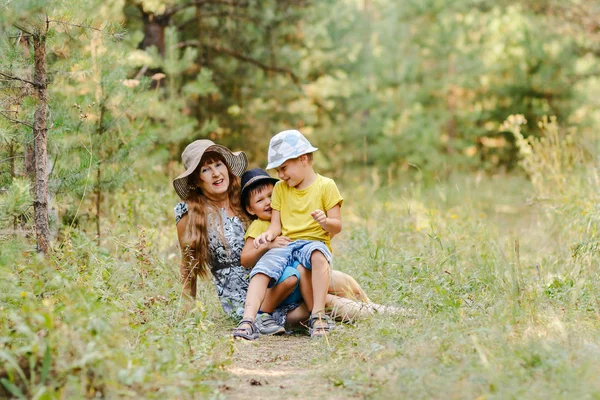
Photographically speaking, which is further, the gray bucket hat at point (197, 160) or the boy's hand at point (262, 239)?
the gray bucket hat at point (197, 160)

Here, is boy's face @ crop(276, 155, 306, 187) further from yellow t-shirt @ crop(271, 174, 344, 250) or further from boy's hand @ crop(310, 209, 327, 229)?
boy's hand @ crop(310, 209, 327, 229)

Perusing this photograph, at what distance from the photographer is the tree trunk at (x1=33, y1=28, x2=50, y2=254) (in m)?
3.80

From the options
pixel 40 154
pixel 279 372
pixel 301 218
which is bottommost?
pixel 279 372

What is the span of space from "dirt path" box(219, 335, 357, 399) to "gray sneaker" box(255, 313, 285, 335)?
7 centimetres

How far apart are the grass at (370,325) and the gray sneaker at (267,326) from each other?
0.22 m

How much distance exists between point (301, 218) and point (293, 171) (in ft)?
0.99

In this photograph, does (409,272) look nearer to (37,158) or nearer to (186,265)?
(186,265)

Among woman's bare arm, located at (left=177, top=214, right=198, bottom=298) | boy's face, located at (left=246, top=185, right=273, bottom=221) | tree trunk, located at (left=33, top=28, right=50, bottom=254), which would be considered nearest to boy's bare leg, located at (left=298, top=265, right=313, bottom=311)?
boy's face, located at (left=246, top=185, right=273, bottom=221)

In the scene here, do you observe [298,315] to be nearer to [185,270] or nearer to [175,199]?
[185,270]

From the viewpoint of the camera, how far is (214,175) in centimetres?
436

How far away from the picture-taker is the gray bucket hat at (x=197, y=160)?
4.29 m

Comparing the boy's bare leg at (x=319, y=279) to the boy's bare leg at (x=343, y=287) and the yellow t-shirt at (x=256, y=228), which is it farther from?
the yellow t-shirt at (x=256, y=228)

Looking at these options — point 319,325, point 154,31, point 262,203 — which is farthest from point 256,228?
point 154,31

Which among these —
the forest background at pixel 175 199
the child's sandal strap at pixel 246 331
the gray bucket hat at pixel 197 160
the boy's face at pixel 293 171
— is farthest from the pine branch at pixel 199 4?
the child's sandal strap at pixel 246 331
